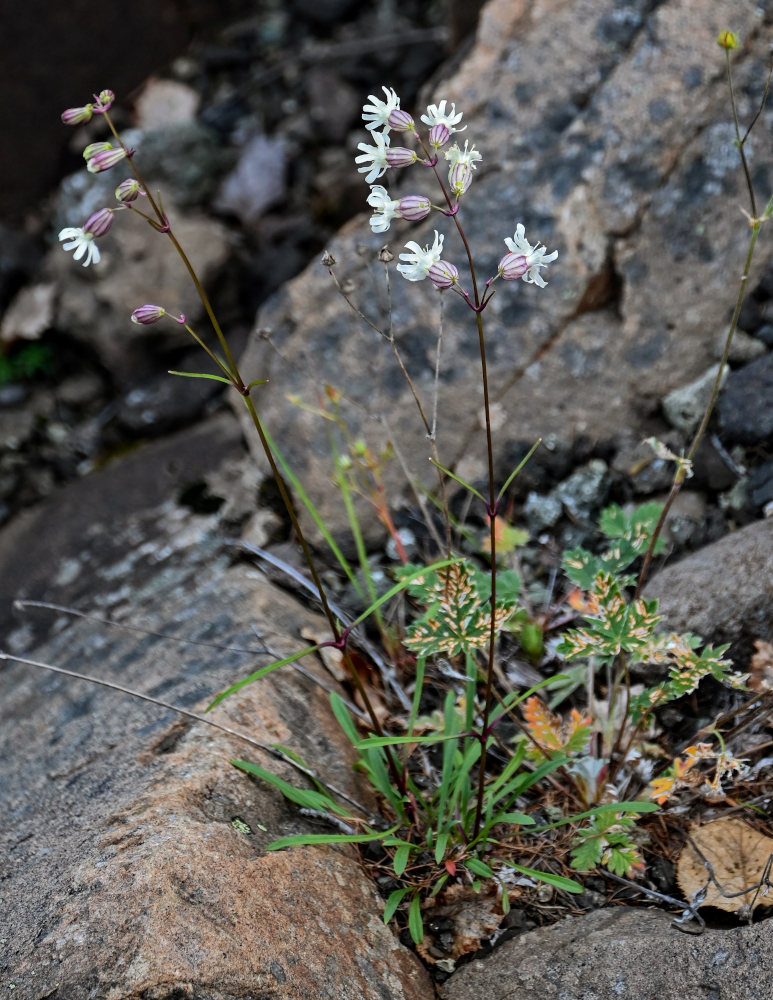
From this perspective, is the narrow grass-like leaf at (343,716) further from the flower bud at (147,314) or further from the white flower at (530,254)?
the white flower at (530,254)

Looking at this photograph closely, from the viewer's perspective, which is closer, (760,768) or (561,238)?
(760,768)

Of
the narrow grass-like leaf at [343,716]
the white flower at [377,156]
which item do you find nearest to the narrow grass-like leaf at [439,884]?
the narrow grass-like leaf at [343,716]

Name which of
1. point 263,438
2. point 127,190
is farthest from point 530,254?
point 127,190

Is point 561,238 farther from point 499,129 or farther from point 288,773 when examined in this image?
point 288,773

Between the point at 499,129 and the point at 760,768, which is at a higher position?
the point at 499,129

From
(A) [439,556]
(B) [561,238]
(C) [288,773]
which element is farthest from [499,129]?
(C) [288,773]

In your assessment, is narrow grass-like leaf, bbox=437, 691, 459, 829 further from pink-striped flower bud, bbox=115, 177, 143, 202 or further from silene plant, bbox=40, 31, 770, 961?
pink-striped flower bud, bbox=115, 177, 143, 202

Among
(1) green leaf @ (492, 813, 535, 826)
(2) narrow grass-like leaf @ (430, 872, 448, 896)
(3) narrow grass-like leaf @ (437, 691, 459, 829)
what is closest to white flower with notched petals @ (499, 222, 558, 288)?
(3) narrow grass-like leaf @ (437, 691, 459, 829)
